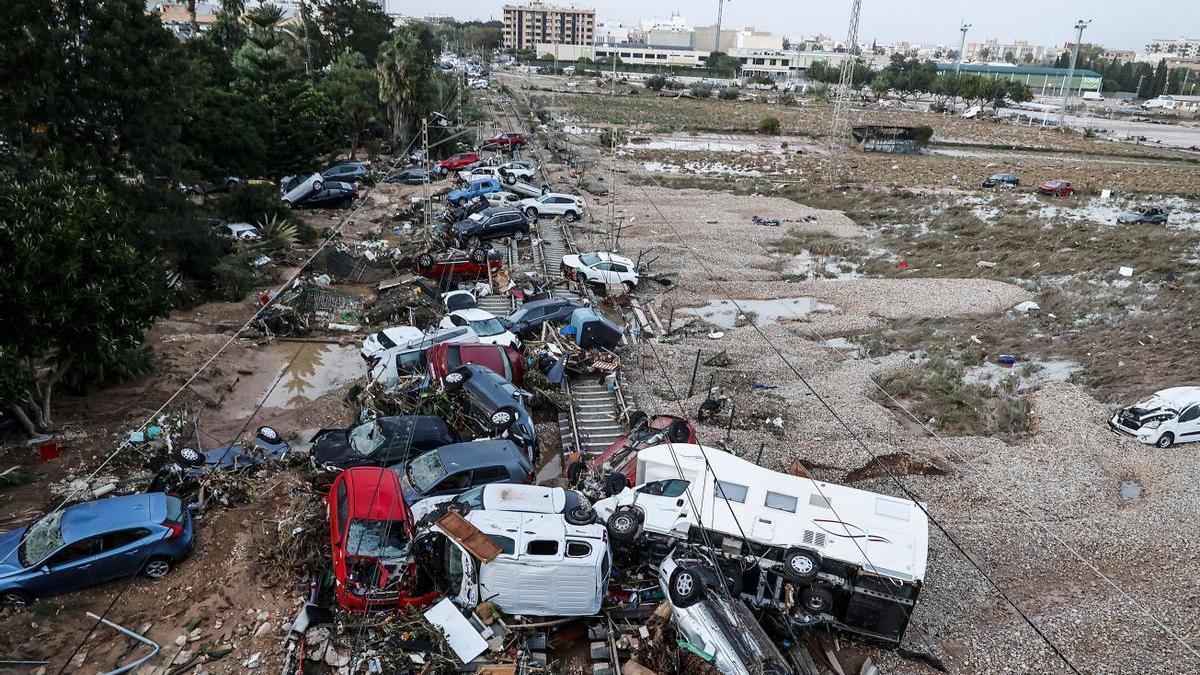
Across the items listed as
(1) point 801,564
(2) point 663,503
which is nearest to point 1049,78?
(2) point 663,503

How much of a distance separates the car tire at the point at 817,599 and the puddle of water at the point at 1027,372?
12582mm

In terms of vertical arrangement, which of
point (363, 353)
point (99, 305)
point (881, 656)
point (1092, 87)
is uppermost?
point (1092, 87)

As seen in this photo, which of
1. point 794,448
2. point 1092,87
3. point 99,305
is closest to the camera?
point 99,305

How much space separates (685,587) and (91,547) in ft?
27.5

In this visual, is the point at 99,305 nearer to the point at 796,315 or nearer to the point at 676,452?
the point at 676,452

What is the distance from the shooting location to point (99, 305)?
1340 cm

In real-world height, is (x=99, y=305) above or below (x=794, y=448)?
above

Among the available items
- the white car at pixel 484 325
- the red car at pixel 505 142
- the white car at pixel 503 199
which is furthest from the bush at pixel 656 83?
the white car at pixel 484 325

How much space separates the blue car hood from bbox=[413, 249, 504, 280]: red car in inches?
658

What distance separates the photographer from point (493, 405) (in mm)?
14859

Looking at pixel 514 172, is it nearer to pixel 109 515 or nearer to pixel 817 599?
pixel 109 515

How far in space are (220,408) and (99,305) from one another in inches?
160

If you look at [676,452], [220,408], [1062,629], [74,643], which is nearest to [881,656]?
[1062,629]

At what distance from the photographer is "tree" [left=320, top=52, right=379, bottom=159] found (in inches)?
1859
